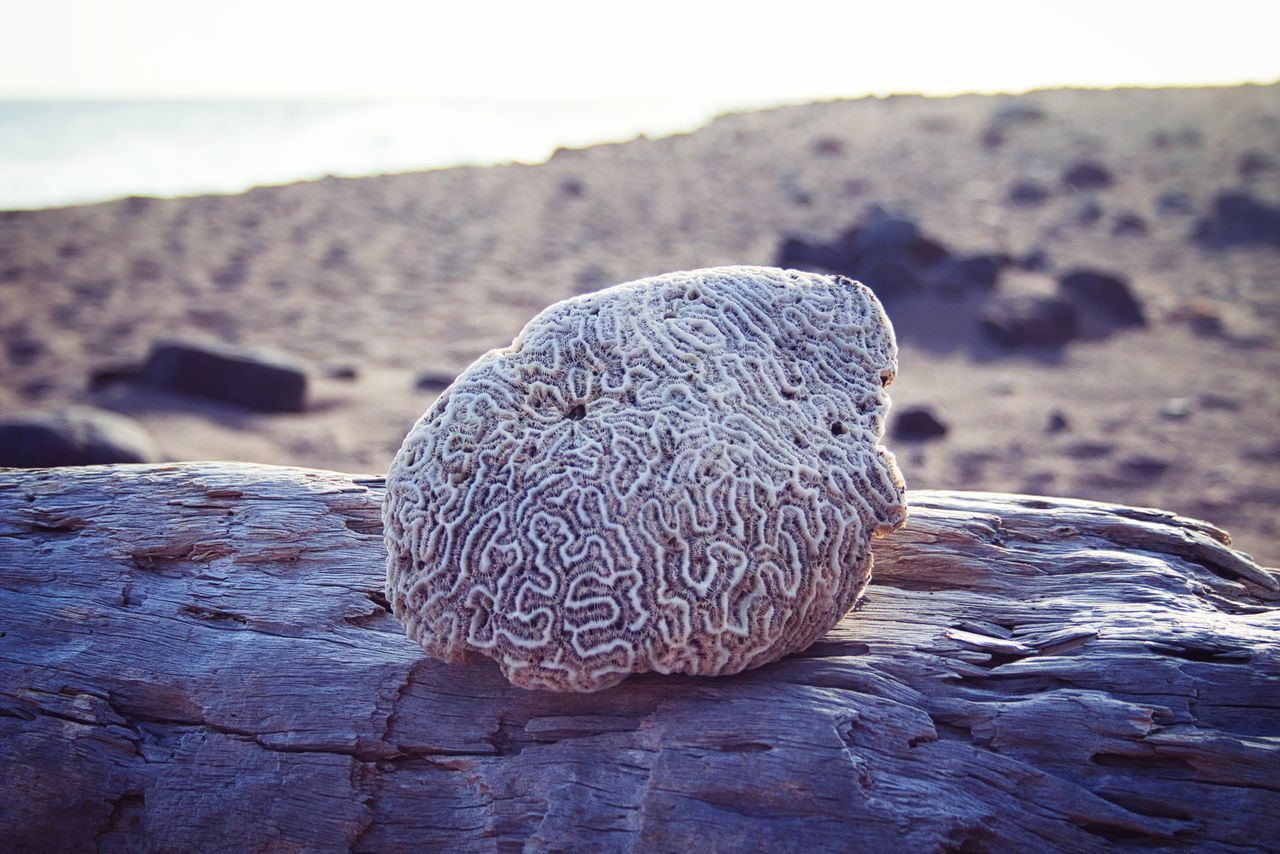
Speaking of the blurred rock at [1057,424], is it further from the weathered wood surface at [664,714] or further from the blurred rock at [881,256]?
the weathered wood surface at [664,714]

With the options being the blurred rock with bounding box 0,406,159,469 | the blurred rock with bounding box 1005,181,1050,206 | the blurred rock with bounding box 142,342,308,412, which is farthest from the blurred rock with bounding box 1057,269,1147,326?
the blurred rock with bounding box 0,406,159,469

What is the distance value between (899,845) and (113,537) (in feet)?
9.41

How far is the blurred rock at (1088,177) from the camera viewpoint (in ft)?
50.1

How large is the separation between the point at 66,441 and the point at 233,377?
7.30ft

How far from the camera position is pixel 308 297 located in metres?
12.3

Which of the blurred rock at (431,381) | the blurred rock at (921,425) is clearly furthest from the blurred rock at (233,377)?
the blurred rock at (921,425)

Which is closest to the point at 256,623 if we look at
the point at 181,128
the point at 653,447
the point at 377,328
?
the point at 653,447

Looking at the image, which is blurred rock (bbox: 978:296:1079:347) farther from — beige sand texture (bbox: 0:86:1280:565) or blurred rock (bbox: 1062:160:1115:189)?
blurred rock (bbox: 1062:160:1115:189)

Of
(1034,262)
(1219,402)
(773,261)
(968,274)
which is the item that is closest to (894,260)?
(968,274)

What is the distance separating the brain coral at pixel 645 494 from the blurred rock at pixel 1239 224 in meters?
12.4

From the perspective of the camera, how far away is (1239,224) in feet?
42.2

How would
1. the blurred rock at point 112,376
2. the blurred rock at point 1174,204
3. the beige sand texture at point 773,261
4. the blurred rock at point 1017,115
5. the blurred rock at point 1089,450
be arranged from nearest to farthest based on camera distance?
the blurred rock at point 1089,450 → the beige sand texture at point 773,261 → the blurred rock at point 112,376 → the blurred rock at point 1174,204 → the blurred rock at point 1017,115

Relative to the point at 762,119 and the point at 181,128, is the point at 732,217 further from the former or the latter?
the point at 181,128

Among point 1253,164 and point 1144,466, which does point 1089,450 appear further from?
point 1253,164
